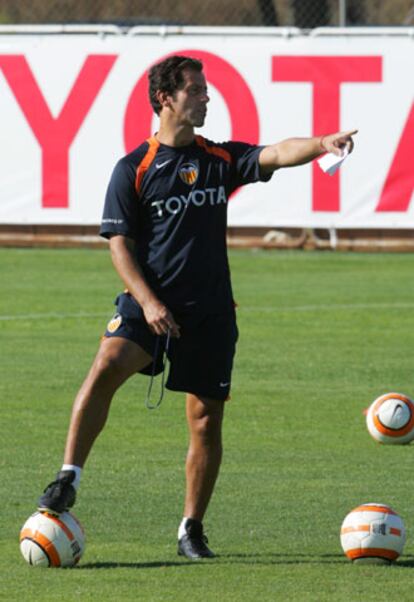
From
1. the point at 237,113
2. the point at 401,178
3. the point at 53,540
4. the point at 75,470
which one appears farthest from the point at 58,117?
the point at 53,540

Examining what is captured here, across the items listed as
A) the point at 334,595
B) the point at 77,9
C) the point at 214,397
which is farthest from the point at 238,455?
the point at 77,9

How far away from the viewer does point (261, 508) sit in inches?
360

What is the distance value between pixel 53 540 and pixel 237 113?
17.0 meters

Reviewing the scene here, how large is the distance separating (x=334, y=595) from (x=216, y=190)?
6.40 ft

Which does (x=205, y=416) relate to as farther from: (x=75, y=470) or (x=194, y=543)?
(x=75, y=470)

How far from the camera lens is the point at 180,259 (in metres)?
7.92

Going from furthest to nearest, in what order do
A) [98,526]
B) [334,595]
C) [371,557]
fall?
[98,526], [371,557], [334,595]

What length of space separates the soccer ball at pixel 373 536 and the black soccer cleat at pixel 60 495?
124cm

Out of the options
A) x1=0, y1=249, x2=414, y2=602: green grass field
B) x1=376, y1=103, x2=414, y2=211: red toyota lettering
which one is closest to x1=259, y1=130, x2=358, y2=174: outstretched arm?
x1=0, y1=249, x2=414, y2=602: green grass field

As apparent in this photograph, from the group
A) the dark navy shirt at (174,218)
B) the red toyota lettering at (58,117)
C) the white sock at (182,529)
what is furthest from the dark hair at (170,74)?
the red toyota lettering at (58,117)

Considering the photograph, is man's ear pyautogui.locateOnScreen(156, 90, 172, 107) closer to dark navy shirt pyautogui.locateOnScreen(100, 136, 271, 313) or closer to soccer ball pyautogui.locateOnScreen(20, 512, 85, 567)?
dark navy shirt pyautogui.locateOnScreen(100, 136, 271, 313)

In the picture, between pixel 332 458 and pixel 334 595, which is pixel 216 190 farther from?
pixel 332 458

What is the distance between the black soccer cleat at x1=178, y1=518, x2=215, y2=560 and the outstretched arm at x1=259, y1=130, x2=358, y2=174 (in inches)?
65.5

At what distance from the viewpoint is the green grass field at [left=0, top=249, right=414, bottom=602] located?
7.57m
